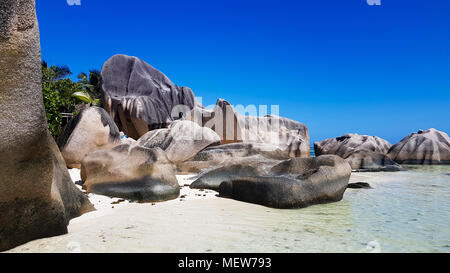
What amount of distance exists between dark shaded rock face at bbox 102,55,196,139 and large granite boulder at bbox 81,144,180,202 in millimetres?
17971

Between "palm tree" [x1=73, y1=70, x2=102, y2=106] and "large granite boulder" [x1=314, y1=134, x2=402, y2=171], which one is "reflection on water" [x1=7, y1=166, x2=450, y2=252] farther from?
"palm tree" [x1=73, y1=70, x2=102, y2=106]

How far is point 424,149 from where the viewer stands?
17.7m

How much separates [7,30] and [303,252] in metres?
2.83

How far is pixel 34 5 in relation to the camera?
2.43m

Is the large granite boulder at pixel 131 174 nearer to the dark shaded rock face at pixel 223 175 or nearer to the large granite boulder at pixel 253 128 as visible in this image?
the dark shaded rock face at pixel 223 175

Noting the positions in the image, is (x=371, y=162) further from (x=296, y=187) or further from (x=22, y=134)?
(x=22, y=134)

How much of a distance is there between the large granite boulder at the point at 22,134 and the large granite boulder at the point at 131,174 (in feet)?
6.77

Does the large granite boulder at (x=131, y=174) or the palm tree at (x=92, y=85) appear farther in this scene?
the palm tree at (x=92, y=85)

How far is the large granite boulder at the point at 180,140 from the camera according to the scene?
8.89 meters

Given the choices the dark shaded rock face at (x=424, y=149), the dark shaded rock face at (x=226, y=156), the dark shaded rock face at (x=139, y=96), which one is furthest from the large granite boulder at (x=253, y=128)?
the dark shaded rock face at (x=139, y=96)

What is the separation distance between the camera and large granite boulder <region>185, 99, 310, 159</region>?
1266 cm

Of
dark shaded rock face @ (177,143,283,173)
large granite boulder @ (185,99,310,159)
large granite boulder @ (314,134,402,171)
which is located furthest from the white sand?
large granite boulder @ (314,134,402,171)
